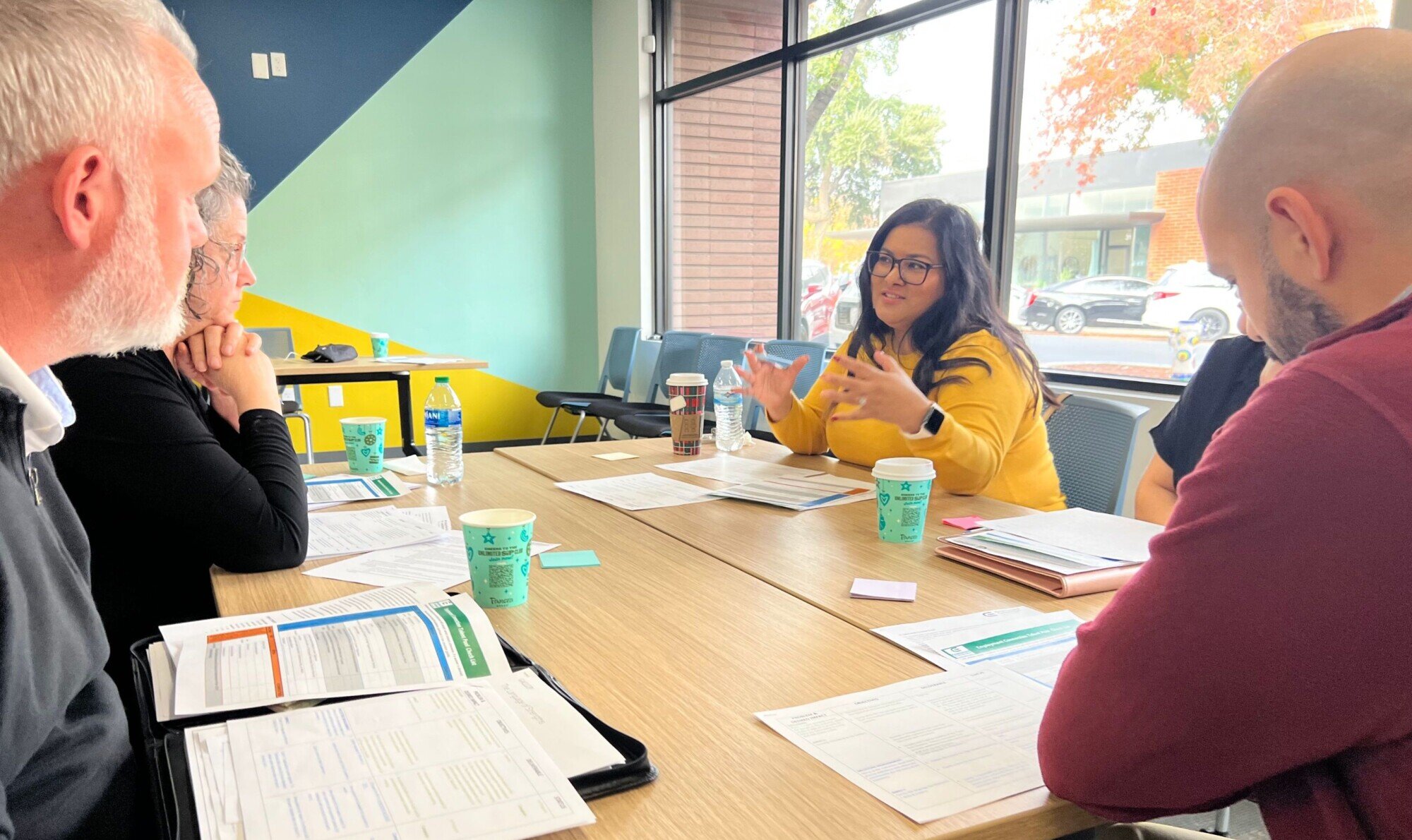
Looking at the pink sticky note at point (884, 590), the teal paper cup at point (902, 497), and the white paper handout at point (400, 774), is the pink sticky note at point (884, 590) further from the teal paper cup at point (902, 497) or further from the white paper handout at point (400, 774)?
the white paper handout at point (400, 774)

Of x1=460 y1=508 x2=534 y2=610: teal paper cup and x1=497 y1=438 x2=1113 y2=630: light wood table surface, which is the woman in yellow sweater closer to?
x1=497 y1=438 x2=1113 y2=630: light wood table surface

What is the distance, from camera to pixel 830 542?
147cm

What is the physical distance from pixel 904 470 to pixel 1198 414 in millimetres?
843

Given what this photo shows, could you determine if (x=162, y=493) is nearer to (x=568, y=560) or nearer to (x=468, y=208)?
(x=568, y=560)

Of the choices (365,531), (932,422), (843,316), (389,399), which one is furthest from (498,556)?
(389,399)

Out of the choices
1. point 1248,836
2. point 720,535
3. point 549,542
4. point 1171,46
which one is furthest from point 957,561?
point 1171,46

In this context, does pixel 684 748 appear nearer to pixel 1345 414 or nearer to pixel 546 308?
pixel 1345 414

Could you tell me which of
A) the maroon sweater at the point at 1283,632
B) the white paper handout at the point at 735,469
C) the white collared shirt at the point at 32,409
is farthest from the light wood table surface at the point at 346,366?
the maroon sweater at the point at 1283,632

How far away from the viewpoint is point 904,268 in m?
2.16

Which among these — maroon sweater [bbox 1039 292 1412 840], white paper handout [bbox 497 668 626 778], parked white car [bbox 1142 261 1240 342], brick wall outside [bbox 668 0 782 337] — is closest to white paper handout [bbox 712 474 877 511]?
white paper handout [bbox 497 668 626 778]

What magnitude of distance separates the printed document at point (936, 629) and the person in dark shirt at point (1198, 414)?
870 mm

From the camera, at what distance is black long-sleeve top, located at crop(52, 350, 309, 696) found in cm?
129

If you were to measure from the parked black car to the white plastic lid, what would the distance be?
7.23 ft

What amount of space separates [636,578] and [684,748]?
0.49 meters
